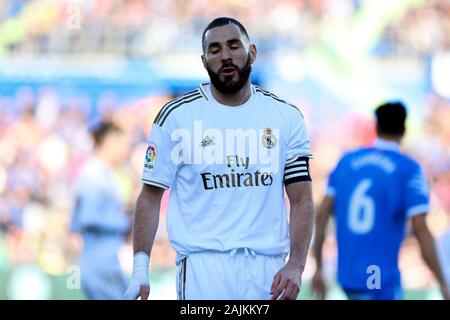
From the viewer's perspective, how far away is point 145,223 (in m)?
4.67

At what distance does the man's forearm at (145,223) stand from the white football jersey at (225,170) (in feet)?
0.25

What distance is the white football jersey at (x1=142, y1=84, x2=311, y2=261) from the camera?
4617 millimetres

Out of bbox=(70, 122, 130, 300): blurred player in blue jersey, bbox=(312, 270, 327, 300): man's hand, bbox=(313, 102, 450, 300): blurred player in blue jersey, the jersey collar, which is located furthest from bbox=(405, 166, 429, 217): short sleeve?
bbox=(70, 122, 130, 300): blurred player in blue jersey

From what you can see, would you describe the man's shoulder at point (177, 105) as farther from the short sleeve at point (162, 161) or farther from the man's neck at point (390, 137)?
the man's neck at point (390, 137)

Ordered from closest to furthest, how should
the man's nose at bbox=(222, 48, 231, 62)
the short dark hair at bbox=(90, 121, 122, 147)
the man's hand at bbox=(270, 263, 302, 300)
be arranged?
the man's hand at bbox=(270, 263, 302, 300)
the man's nose at bbox=(222, 48, 231, 62)
the short dark hair at bbox=(90, 121, 122, 147)

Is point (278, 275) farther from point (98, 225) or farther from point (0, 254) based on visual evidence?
point (0, 254)

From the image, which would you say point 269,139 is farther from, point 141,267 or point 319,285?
point 319,285

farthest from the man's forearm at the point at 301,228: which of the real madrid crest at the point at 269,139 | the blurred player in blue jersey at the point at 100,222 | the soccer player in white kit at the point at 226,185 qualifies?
the blurred player in blue jersey at the point at 100,222

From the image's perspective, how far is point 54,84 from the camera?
48.8ft

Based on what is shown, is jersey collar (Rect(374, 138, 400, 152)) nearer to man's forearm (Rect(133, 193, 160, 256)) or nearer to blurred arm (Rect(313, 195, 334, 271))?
blurred arm (Rect(313, 195, 334, 271))

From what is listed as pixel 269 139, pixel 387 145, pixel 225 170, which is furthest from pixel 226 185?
pixel 387 145

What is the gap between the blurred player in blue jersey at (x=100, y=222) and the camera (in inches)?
366
